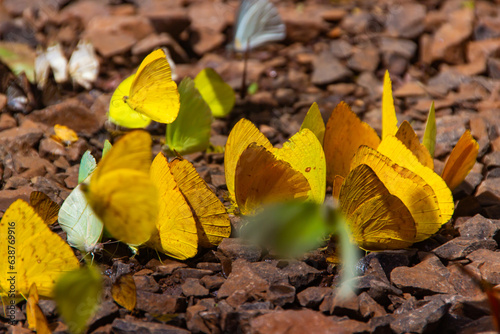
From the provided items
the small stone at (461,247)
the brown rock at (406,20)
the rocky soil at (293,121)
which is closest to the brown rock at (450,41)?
the rocky soil at (293,121)

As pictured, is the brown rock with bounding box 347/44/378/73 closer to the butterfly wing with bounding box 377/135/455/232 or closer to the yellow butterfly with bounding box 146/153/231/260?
the butterfly wing with bounding box 377/135/455/232

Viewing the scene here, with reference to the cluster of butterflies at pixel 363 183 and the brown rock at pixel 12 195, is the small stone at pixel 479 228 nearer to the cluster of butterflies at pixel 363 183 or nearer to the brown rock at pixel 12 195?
the cluster of butterflies at pixel 363 183

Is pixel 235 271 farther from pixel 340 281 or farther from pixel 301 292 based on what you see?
pixel 340 281

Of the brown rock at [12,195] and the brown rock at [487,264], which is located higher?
the brown rock at [487,264]

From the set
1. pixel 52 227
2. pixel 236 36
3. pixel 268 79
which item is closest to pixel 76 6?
pixel 236 36

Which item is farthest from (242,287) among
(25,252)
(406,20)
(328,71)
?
(406,20)

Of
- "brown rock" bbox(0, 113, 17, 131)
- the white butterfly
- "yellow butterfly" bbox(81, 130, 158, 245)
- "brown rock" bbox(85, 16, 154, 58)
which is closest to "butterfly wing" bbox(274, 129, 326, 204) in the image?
"yellow butterfly" bbox(81, 130, 158, 245)

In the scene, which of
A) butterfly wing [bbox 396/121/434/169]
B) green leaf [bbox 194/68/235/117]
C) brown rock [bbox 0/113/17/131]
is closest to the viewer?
butterfly wing [bbox 396/121/434/169]
